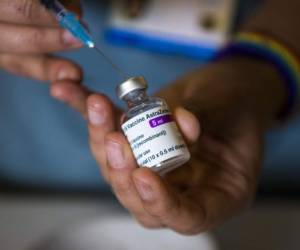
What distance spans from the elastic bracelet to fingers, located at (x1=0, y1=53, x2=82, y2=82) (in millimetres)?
313

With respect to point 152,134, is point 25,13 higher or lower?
higher

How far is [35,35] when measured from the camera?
605 millimetres

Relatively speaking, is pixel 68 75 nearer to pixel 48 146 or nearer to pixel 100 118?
pixel 100 118

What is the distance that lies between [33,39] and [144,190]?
24 centimetres

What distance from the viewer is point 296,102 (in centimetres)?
89

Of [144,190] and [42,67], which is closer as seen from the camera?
[144,190]

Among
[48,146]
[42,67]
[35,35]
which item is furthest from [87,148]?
[35,35]

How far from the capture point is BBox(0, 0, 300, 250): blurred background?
0.76 meters

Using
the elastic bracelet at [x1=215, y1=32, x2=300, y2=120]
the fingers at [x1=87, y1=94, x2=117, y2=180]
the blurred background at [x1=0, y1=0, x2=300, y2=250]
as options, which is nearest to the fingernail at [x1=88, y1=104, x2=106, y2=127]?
the fingers at [x1=87, y1=94, x2=117, y2=180]

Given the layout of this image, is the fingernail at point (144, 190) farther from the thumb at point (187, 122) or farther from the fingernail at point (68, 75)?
the fingernail at point (68, 75)

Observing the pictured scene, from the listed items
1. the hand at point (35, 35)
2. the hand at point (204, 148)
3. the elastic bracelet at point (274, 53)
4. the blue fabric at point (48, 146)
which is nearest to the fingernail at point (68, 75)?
the hand at point (35, 35)

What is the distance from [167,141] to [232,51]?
415 millimetres

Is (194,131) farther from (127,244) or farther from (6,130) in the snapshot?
(6,130)

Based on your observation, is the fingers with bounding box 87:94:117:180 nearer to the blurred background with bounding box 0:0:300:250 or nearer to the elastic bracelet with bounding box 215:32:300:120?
the blurred background with bounding box 0:0:300:250
